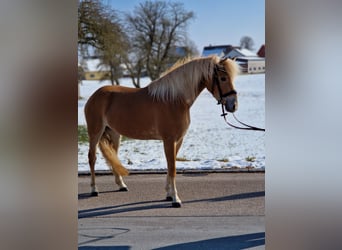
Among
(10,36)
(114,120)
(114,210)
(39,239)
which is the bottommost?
(114,210)

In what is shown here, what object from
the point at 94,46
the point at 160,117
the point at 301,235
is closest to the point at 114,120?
the point at 160,117

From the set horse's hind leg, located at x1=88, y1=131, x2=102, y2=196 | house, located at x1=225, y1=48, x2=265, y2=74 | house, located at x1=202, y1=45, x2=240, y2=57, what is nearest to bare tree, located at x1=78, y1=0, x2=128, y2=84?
horse's hind leg, located at x1=88, y1=131, x2=102, y2=196

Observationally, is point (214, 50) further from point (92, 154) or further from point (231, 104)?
point (92, 154)

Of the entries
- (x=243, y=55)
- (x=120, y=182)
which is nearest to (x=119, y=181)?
(x=120, y=182)

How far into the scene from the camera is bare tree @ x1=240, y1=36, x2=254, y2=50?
3.46 meters

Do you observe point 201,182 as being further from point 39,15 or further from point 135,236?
point 39,15

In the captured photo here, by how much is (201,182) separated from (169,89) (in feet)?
3.34

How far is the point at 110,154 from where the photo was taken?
12.2ft

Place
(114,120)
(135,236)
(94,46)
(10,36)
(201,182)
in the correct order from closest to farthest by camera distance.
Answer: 1. (10,36)
2. (135,236)
3. (94,46)
4. (114,120)
5. (201,182)

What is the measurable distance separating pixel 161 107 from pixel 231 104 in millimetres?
605

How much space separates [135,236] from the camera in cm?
281

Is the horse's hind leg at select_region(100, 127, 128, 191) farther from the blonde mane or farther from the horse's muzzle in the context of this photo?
the horse's muzzle

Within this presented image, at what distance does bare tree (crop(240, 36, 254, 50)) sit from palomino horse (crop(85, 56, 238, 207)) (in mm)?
305

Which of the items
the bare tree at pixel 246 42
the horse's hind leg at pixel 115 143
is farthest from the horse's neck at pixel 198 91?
the horse's hind leg at pixel 115 143
